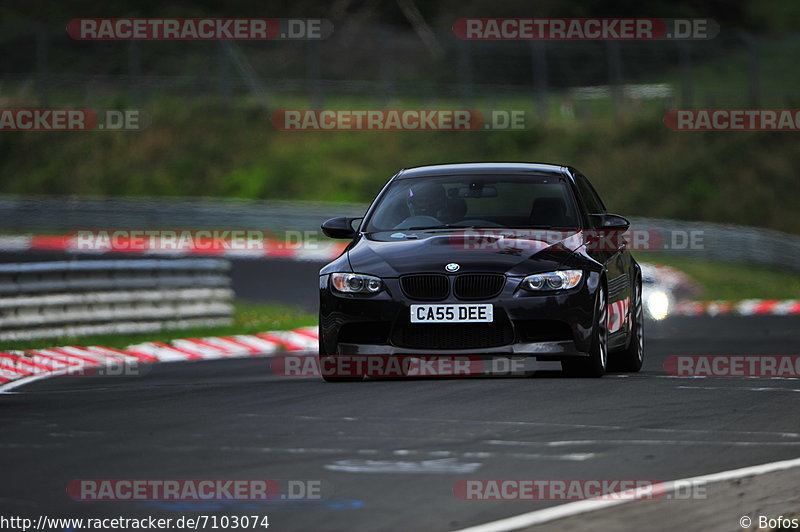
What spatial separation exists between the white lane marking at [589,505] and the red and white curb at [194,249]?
2130 centimetres

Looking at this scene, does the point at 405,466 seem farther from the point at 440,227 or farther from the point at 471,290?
the point at 440,227

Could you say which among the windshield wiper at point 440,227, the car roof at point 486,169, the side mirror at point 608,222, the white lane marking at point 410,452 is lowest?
the white lane marking at point 410,452

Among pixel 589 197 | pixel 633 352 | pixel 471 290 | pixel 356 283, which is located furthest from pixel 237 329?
pixel 471 290

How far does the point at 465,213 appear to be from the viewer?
11.5 m

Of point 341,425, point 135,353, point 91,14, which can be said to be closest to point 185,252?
point 135,353

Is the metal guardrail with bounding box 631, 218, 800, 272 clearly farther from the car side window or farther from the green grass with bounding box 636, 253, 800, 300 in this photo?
the car side window

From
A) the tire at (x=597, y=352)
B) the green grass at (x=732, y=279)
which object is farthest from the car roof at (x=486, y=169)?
the green grass at (x=732, y=279)

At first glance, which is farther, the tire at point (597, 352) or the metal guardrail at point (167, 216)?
the metal guardrail at point (167, 216)

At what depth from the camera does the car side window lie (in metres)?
12.3

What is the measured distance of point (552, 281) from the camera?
1049 cm

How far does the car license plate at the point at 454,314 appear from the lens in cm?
1035

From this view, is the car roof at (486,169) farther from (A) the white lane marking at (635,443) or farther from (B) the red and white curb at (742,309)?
(B) the red and white curb at (742,309)

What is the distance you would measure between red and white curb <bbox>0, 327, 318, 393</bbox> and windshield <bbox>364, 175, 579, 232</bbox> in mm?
3216

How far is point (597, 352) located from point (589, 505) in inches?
196
